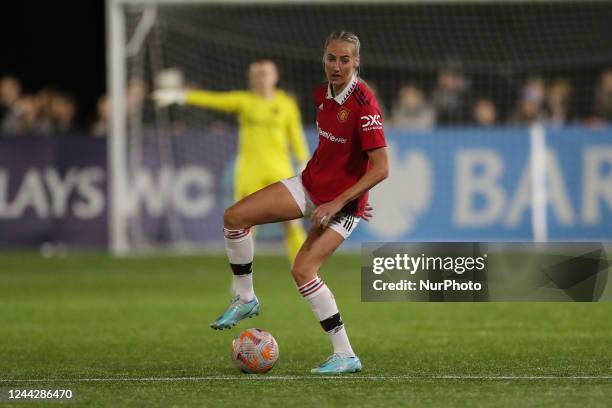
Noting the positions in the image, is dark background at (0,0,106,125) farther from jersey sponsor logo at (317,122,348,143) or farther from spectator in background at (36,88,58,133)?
jersey sponsor logo at (317,122,348,143)

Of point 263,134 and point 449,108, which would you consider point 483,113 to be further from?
point 263,134

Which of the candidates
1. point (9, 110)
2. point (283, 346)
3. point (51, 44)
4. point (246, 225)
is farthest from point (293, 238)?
point (51, 44)

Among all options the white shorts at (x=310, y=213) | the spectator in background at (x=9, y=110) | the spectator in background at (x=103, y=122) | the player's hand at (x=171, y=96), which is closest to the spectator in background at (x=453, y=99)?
the spectator in background at (x=103, y=122)

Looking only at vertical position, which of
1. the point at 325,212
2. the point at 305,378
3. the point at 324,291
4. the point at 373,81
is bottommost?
the point at 305,378

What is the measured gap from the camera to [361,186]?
788 cm

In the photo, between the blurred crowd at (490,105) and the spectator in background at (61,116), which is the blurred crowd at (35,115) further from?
the blurred crowd at (490,105)

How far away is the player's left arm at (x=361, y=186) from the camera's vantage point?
786cm

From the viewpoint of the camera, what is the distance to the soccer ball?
26.5 feet

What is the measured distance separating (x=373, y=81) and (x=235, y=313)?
12.9m

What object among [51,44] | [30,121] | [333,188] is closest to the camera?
[333,188]

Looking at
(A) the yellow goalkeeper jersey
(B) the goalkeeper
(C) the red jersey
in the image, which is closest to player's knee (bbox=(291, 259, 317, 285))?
(C) the red jersey

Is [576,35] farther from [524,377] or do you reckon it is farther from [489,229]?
[524,377]

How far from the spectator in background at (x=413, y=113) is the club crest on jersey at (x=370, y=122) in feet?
39.2

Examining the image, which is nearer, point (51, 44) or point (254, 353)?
point (254, 353)
